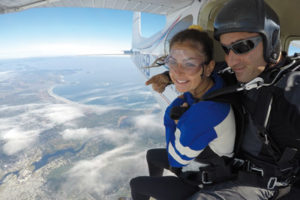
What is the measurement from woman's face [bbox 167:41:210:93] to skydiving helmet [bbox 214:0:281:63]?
19 centimetres

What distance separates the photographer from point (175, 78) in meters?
0.99

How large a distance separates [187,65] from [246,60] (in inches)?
12.0

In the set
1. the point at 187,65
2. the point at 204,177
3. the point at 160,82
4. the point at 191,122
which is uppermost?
the point at 187,65

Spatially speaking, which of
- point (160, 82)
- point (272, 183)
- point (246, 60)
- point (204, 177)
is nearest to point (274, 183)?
point (272, 183)

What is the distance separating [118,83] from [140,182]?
107416mm

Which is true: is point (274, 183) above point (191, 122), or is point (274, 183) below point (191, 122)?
below

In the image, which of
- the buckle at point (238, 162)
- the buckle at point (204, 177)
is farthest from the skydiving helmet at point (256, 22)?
A: the buckle at point (204, 177)

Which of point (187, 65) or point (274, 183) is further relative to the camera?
point (187, 65)

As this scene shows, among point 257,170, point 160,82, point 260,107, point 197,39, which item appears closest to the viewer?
point 260,107

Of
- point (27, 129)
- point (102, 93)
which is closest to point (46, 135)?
point (27, 129)

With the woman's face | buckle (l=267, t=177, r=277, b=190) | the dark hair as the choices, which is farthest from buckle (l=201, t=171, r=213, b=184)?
the dark hair

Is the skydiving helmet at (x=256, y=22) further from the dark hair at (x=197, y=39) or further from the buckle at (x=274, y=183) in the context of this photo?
the buckle at (x=274, y=183)

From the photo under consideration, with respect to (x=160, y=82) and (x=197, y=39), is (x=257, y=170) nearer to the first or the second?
(x=197, y=39)

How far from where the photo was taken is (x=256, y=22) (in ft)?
2.51
